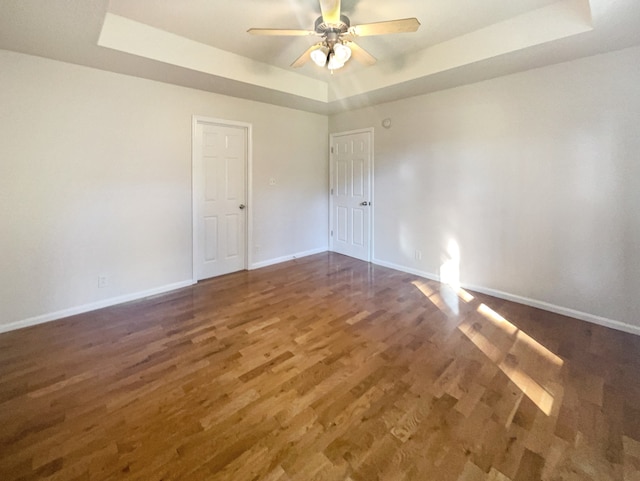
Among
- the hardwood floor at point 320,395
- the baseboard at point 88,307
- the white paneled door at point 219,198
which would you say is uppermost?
the white paneled door at point 219,198

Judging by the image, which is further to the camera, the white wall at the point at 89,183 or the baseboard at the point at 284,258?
the baseboard at the point at 284,258

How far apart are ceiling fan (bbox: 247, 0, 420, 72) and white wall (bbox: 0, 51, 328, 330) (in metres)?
1.84

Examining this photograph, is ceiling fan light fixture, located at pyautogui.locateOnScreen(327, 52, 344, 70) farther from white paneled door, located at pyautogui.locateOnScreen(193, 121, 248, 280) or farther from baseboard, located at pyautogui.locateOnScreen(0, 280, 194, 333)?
baseboard, located at pyautogui.locateOnScreen(0, 280, 194, 333)

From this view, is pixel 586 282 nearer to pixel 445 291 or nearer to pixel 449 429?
pixel 445 291

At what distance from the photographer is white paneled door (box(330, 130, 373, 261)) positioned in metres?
4.94

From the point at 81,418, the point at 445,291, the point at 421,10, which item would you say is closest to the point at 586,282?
the point at 445,291

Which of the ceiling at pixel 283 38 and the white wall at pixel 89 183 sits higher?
the ceiling at pixel 283 38

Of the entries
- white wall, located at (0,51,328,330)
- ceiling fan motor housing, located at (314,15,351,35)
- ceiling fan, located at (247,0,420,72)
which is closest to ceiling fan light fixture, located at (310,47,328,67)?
ceiling fan, located at (247,0,420,72)

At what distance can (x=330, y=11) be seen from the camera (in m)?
2.14

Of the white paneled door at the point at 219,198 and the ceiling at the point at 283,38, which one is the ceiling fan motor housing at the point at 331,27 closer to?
the ceiling at the point at 283,38

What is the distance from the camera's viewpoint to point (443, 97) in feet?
12.7

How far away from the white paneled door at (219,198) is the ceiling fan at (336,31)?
189cm

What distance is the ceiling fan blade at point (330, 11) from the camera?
2.06 metres

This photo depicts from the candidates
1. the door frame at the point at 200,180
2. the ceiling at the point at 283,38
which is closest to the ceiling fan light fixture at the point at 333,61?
the ceiling at the point at 283,38
